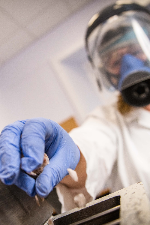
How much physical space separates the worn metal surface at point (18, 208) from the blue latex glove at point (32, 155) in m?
0.03

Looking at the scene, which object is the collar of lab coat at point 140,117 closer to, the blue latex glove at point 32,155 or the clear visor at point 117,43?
the clear visor at point 117,43

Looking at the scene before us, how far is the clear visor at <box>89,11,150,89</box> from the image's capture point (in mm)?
626

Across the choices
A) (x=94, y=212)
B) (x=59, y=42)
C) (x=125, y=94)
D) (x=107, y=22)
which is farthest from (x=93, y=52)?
(x=59, y=42)

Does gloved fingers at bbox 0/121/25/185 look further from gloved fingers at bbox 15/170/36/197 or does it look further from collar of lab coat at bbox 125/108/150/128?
collar of lab coat at bbox 125/108/150/128

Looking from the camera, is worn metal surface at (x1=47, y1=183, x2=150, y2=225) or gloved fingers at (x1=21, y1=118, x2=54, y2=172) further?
worn metal surface at (x1=47, y1=183, x2=150, y2=225)

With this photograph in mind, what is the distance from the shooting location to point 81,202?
0.40 m

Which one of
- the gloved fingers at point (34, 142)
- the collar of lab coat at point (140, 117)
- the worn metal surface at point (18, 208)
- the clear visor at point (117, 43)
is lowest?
the collar of lab coat at point (140, 117)

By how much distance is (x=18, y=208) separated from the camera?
1.01 ft

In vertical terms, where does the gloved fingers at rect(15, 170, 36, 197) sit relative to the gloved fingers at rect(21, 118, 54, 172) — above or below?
below

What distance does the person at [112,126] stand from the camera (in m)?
0.40

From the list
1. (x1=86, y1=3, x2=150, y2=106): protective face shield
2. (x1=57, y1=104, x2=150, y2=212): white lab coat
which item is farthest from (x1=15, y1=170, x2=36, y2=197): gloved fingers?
(x1=86, y1=3, x2=150, y2=106): protective face shield

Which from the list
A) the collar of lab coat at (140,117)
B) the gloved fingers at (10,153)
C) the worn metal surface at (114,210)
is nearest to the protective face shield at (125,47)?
the collar of lab coat at (140,117)

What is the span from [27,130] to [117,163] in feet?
1.87

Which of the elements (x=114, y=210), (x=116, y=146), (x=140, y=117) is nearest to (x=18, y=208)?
(x=114, y=210)
